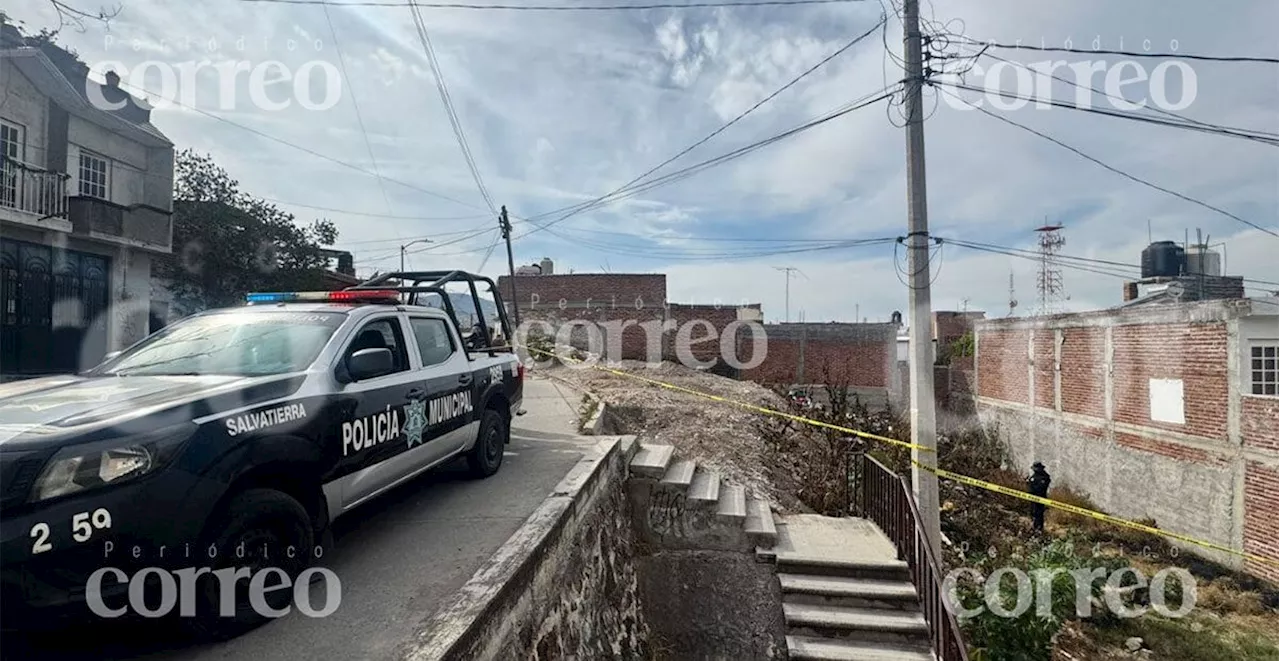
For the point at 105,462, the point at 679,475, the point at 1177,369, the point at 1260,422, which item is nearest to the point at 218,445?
the point at 105,462

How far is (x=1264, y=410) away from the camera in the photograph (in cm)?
996

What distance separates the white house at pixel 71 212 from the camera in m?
10.3

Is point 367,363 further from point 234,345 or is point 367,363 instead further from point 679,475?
point 679,475

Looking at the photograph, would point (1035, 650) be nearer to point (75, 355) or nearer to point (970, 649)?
point (970, 649)

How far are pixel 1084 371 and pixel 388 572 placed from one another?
55.4ft

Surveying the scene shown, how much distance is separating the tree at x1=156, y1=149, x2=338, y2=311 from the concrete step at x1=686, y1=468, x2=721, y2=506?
1011 centimetres

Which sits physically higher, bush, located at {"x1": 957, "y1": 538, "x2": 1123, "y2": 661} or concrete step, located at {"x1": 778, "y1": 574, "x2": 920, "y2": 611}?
concrete step, located at {"x1": 778, "y1": 574, "x2": 920, "y2": 611}

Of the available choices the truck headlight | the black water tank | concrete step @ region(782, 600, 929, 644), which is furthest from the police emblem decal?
the black water tank

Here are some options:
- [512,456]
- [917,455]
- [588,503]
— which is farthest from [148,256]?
[917,455]

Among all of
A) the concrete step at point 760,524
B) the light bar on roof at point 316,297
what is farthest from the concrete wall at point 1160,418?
the light bar on roof at point 316,297

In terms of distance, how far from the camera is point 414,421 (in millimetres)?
4297

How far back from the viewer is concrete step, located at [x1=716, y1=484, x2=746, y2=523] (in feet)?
22.5

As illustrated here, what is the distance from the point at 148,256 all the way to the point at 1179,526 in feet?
72.1

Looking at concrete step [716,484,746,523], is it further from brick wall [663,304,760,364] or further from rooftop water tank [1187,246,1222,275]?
rooftop water tank [1187,246,1222,275]
